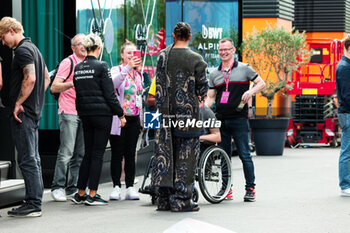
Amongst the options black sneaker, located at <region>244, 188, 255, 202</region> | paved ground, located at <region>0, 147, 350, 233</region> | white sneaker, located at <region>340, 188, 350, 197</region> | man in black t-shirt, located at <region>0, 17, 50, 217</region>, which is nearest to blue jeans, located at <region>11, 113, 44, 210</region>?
man in black t-shirt, located at <region>0, 17, 50, 217</region>

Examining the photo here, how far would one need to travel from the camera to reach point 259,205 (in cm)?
779

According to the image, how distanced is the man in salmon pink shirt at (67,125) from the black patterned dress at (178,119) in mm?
1381

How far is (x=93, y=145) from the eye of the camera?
7.70 m

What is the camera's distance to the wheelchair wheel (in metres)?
7.75

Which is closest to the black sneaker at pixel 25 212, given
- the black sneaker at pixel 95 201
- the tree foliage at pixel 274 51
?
the black sneaker at pixel 95 201

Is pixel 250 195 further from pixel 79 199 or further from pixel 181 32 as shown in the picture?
pixel 181 32

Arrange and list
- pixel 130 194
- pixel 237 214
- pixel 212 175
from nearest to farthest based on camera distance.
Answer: pixel 237 214, pixel 212 175, pixel 130 194

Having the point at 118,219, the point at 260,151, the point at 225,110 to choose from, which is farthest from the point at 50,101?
the point at 260,151

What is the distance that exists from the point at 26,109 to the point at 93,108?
37.2 inches

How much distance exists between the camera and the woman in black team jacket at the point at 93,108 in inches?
301

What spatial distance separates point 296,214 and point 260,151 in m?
8.85

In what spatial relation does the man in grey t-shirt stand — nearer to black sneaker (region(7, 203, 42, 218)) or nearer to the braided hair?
the braided hair

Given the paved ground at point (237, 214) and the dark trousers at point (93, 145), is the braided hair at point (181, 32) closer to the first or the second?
the dark trousers at point (93, 145)

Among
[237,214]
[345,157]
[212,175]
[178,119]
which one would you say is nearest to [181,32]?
[178,119]
